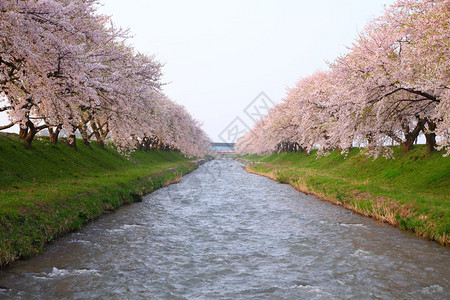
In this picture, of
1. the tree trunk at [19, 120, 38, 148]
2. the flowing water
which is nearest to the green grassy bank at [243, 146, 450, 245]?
the flowing water

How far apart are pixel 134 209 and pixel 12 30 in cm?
1265

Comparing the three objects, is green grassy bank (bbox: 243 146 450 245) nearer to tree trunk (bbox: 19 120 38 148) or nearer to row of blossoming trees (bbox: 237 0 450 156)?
row of blossoming trees (bbox: 237 0 450 156)

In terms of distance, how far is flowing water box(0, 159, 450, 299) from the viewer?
29.9ft

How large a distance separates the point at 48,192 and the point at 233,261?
35.4 feet

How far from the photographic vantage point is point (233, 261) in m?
11.6

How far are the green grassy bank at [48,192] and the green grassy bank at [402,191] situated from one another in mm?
15921

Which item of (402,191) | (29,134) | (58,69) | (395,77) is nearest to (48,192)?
(58,69)

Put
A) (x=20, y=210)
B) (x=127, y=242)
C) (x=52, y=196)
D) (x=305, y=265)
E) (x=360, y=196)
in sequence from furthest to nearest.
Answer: (x=360, y=196) < (x=52, y=196) < (x=127, y=242) < (x=20, y=210) < (x=305, y=265)

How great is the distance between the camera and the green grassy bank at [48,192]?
11.7 m

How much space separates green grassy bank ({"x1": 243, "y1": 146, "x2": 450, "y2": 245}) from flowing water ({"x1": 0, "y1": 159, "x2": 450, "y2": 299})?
2.65 feet

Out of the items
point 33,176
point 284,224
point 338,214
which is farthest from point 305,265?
point 33,176

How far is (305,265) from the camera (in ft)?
37.0

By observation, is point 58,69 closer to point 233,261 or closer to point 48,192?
point 48,192

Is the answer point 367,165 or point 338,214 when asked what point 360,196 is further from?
point 367,165
